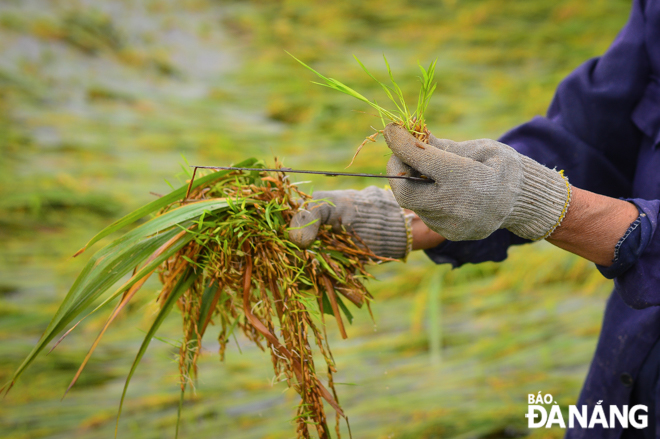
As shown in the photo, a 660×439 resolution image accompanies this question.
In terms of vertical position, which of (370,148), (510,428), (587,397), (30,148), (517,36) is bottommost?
(510,428)

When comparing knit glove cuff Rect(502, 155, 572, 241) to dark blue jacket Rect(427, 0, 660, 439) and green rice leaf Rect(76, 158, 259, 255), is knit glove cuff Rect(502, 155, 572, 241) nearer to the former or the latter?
dark blue jacket Rect(427, 0, 660, 439)

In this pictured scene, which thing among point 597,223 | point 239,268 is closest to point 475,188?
point 597,223

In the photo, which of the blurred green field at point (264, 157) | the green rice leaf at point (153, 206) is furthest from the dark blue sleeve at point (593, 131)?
the blurred green field at point (264, 157)

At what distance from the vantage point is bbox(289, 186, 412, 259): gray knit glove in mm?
788

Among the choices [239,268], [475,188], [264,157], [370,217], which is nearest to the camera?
[475,188]

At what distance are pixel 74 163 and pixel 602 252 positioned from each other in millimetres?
1867

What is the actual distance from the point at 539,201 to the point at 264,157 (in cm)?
142

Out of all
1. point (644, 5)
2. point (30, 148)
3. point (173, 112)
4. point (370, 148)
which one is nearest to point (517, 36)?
point (370, 148)

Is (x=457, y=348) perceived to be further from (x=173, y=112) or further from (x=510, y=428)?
(x=173, y=112)

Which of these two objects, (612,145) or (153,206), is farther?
(612,145)

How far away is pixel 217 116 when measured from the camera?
195cm

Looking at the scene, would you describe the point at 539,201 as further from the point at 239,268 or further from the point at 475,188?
the point at 239,268

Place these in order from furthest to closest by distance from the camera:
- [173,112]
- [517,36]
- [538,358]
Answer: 1. [517,36]
2. [173,112]
3. [538,358]

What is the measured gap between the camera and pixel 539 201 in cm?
64
